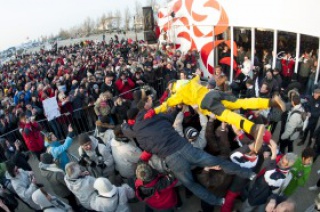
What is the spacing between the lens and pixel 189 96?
149 inches

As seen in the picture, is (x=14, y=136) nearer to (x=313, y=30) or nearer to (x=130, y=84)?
(x=130, y=84)

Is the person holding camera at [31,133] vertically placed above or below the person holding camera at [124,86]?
below

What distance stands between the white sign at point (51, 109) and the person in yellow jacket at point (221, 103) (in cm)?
347

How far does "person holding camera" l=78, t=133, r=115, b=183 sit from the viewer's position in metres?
3.81

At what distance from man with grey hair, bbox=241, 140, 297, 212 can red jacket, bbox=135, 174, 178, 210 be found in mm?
1040

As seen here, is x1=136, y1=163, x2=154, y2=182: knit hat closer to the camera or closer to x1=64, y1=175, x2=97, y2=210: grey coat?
x1=64, y1=175, x2=97, y2=210: grey coat

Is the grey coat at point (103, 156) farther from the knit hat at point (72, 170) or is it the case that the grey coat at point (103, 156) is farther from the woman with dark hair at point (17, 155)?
the woman with dark hair at point (17, 155)

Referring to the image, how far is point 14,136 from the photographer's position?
6.11m

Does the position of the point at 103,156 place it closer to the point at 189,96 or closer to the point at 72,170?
the point at 72,170

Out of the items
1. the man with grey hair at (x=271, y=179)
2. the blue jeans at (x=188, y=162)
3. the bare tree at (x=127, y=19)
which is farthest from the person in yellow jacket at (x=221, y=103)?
the bare tree at (x=127, y=19)

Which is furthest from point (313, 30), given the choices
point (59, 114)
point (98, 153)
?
point (59, 114)

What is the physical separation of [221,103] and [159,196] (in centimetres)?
156

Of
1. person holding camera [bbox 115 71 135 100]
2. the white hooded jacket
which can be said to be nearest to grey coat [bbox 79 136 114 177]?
the white hooded jacket

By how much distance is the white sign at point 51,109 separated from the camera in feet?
19.5
